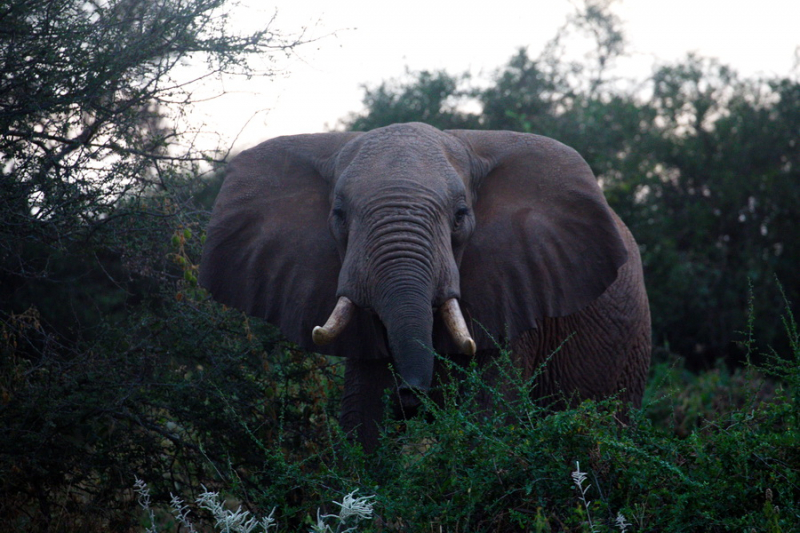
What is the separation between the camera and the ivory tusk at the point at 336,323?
3.86 meters

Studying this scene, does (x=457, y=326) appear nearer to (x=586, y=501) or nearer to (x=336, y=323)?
(x=336, y=323)

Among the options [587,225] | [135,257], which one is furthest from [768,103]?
[135,257]

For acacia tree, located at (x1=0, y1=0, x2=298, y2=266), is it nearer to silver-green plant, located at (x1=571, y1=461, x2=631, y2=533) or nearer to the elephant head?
the elephant head

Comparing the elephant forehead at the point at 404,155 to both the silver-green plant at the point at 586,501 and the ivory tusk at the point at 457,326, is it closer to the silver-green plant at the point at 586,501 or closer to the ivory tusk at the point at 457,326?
the ivory tusk at the point at 457,326

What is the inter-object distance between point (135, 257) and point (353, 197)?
5.81 ft

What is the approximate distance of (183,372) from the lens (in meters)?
5.27

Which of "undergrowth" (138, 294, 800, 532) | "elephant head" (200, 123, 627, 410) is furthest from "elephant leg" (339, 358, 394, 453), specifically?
"undergrowth" (138, 294, 800, 532)

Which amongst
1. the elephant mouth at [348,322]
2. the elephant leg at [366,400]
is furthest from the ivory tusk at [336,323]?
the elephant leg at [366,400]

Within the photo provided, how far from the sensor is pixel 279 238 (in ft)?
15.1

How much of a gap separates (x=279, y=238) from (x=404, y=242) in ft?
2.99

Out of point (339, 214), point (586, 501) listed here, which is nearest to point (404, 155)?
point (339, 214)

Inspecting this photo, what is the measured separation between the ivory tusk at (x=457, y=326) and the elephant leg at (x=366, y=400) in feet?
2.07

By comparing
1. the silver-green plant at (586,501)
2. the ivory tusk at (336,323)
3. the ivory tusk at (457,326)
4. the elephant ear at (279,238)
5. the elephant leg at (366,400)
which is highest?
the elephant ear at (279,238)

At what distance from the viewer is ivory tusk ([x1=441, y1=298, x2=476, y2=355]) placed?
378cm
